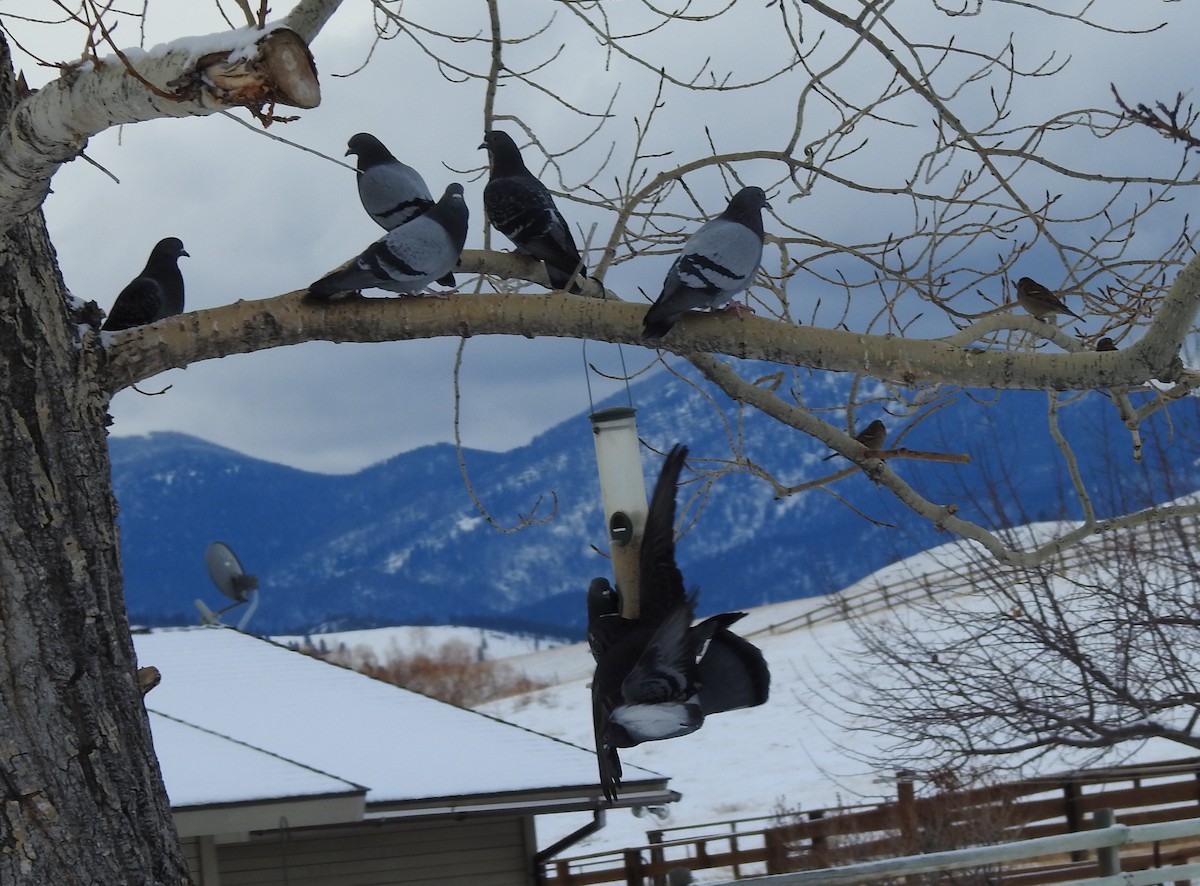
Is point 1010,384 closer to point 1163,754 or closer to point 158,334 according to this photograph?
point 158,334

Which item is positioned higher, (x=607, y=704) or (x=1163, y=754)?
(x=607, y=704)

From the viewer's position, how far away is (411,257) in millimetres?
2922

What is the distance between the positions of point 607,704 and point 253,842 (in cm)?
537

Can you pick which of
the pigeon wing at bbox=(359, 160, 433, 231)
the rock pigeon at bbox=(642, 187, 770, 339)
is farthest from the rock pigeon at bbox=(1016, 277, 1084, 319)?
the pigeon wing at bbox=(359, 160, 433, 231)

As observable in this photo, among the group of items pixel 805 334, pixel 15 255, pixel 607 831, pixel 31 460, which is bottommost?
pixel 607 831

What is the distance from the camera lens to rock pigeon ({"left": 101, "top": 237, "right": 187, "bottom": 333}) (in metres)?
3.85

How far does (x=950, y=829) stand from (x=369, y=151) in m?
8.10

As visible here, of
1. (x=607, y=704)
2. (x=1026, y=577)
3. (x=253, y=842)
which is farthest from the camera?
(x=1026, y=577)

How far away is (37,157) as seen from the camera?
2.08 m

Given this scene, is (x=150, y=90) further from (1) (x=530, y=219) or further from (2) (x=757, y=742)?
(2) (x=757, y=742)

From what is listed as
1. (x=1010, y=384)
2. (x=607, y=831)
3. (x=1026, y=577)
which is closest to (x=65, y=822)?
(x=1010, y=384)

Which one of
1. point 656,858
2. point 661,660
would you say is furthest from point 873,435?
point 656,858

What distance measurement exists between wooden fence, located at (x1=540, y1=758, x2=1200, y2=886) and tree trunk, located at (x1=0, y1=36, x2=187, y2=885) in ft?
26.6

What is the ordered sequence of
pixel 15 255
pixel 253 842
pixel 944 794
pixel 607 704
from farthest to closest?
pixel 944 794 < pixel 253 842 < pixel 607 704 < pixel 15 255
